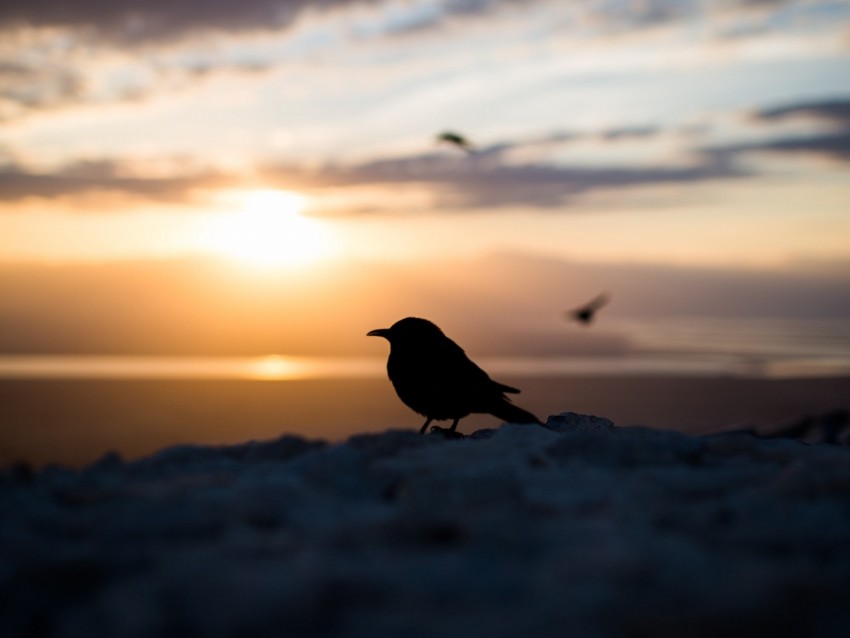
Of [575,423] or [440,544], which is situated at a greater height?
[575,423]

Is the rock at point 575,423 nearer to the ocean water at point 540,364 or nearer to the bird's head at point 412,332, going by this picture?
the bird's head at point 412,332

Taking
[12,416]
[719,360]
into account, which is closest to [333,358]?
[719,360]

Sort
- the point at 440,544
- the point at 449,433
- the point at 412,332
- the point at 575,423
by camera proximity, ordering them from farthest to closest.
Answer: the point at 412,332, the point at 575,423, the point at 449,433, the point at 440,544

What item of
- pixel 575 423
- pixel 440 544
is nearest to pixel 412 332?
pixel 575 423

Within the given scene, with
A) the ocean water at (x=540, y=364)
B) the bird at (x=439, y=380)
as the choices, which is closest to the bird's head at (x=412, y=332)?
the bird at (x=439, y=380)

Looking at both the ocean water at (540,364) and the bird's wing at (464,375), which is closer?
the bird's wing at (464,375)

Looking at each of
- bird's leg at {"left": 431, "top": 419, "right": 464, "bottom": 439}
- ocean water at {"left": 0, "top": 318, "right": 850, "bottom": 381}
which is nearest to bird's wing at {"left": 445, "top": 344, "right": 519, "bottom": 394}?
bird's leg at {"left": 431, "top": 419, "right": 464, "bottom": 439}

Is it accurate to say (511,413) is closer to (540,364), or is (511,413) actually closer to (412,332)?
(412,332)
